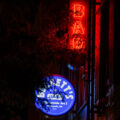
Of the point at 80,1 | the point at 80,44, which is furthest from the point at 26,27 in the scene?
the point at 80,1

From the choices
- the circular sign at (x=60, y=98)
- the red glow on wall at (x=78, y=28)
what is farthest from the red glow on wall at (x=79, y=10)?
the circular sign at (x=60, y=98)

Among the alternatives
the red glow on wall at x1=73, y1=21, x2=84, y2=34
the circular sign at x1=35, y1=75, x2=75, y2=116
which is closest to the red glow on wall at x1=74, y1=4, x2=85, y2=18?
the red glow on wall at x1=73, y1=21, x2=84, y2=34

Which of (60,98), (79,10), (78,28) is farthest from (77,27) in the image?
(60,98)

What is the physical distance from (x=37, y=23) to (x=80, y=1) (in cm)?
369

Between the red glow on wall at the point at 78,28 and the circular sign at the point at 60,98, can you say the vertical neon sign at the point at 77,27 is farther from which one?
the circular sign at the point at 60,98

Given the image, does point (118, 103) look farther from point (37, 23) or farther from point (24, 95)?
point (37, 23)

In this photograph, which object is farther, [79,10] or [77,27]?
[79,10]

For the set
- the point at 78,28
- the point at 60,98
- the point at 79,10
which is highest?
the point at 79,10

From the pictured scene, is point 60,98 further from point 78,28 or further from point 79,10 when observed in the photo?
point 79,10

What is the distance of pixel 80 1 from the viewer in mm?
8312

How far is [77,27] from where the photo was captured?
8062mm

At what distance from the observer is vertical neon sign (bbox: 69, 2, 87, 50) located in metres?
7.64

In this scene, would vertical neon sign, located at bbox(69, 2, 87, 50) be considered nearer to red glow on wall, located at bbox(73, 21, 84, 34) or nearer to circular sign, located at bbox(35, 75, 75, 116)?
red glow on wall, located at bbox(73, 21, 84, 34)

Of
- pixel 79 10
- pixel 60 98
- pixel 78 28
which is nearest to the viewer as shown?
pixel 60 98
